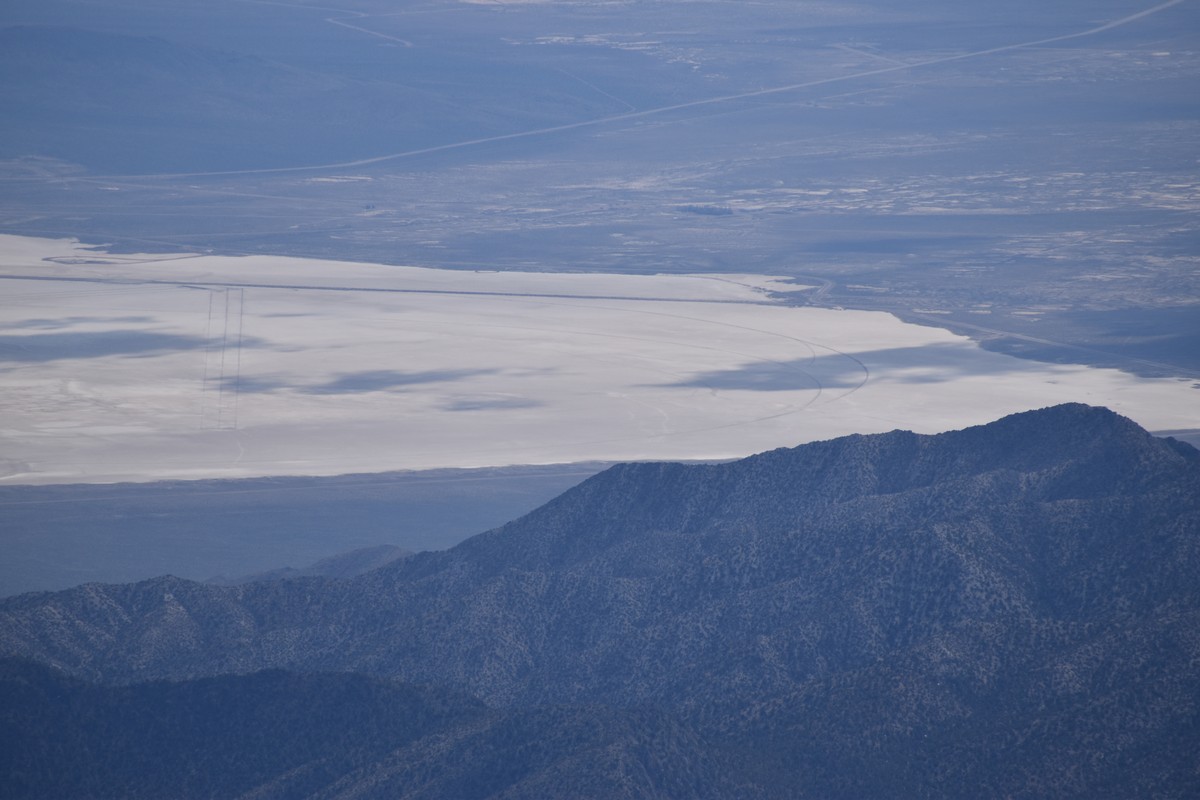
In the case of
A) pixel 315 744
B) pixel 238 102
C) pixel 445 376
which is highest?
pixel 238 102

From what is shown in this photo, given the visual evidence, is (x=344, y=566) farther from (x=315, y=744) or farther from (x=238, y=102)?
(x=238, y=102)

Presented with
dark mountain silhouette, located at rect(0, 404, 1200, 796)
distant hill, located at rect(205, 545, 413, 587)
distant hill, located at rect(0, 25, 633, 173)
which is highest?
distant hill, located at rect(0, 25, 633, 173)

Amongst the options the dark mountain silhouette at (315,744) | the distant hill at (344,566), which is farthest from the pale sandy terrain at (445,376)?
the dark mountain silhouette at (315,744)

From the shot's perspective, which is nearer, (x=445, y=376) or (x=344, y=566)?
(x=344, y=566)

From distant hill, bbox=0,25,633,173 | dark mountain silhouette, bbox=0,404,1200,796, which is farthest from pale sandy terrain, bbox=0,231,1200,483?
distant hill, bbox=0,25,633,173

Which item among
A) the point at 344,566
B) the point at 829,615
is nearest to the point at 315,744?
the point at 829,615

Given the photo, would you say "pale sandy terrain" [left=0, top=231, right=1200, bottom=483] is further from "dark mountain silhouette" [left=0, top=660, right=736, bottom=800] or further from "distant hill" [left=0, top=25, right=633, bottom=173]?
"distant hill" [left=0, top=25, right=633, bottom=173]
